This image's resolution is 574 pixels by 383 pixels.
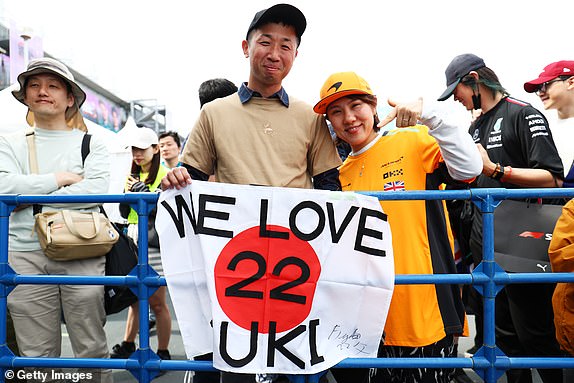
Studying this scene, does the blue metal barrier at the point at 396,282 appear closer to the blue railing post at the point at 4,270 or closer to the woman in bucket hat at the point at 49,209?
the blue railing post at the point at 4,270

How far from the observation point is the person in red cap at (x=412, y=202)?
1753 millimetres

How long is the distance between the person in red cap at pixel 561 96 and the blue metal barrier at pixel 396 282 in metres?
0.99

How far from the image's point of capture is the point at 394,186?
188cm

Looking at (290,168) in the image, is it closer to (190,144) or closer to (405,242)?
(190,144)

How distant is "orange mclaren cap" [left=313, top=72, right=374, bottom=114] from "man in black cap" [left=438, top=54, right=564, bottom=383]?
2.77 feet

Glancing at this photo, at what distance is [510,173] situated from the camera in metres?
2.21

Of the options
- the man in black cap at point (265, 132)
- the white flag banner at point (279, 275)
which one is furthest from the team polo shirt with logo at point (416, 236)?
the man in black cap at point (265, 132)

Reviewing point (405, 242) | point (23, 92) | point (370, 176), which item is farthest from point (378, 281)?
point (23, 92)

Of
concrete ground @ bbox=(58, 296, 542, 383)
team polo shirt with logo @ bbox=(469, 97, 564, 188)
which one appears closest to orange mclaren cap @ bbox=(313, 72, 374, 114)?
team polo shirt with logo @ bbox=(469, 97, 564, 188)

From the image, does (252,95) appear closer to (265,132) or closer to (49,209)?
(265,132)

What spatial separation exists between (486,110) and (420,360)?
1567 millimetres

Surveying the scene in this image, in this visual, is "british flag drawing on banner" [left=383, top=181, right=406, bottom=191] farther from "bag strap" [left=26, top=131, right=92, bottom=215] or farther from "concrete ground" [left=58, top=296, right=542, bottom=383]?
"concrete ground" [left=58, top=296, right=542, bottom=383]

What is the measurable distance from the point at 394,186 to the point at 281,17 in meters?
0.86

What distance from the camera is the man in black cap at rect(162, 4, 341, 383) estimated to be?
183 centimetres
